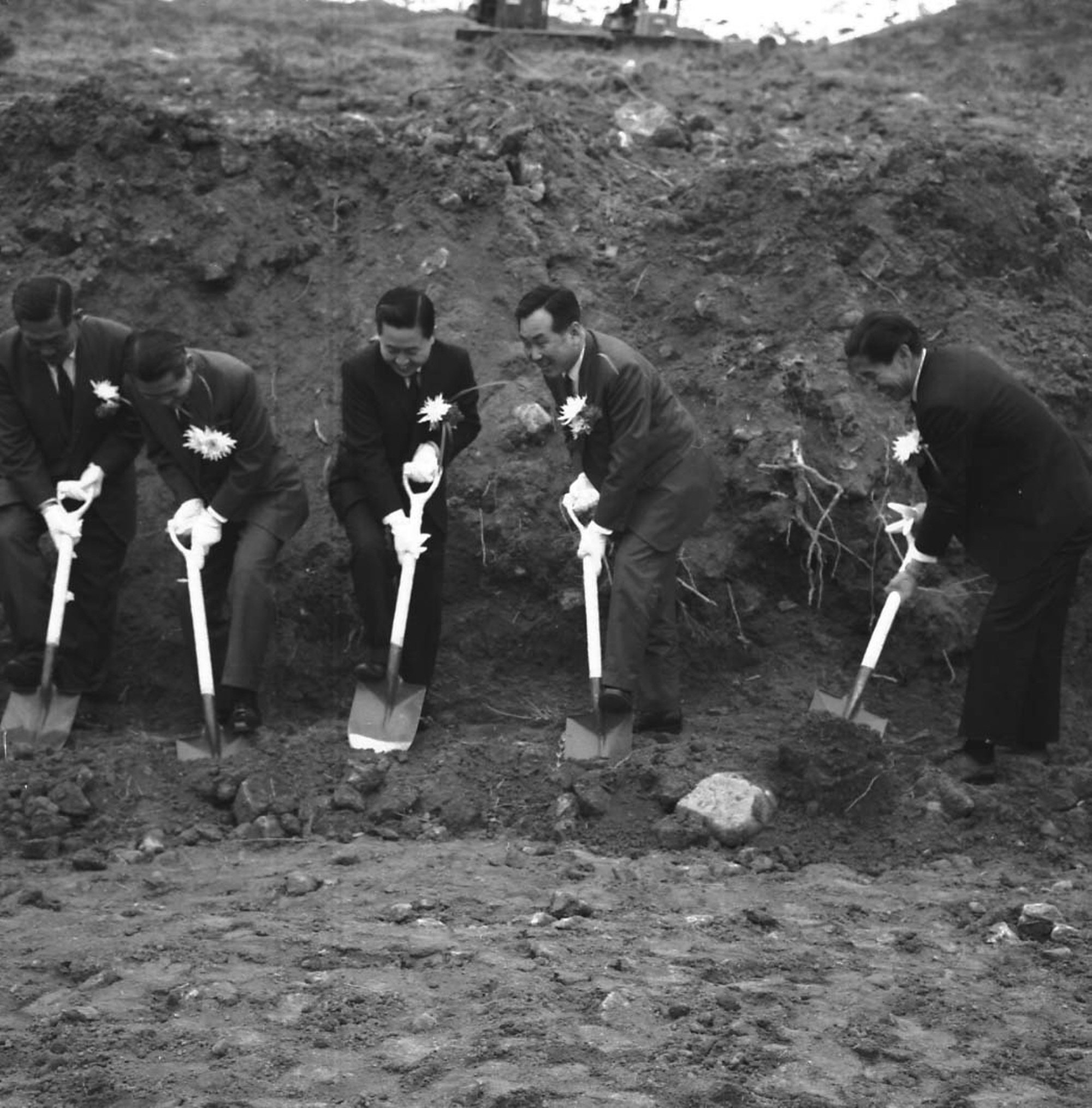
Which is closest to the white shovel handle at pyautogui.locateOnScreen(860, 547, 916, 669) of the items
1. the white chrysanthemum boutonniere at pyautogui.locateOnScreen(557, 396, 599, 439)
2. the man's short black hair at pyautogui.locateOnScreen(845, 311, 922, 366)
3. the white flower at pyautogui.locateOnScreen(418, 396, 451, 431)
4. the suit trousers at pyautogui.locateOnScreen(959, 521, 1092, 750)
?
the suit trousers at pyautogui.locateOnScreen(959, 521, 1092, 750)

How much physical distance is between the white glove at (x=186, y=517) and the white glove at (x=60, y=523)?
39cm

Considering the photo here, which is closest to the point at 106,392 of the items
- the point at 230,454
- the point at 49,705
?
the point at 230,454

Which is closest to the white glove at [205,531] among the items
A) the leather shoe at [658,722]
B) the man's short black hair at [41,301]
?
the man's short black hair at [41,301]

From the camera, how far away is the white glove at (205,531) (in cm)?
734

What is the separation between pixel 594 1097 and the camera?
4250mm

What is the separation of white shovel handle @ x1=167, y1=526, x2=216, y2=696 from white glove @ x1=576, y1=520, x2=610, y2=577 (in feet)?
4.94

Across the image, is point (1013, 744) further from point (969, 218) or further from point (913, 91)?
point (913, 91)

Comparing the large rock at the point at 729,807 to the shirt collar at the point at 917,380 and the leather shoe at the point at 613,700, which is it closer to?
the leather shoe at the point at 613,700

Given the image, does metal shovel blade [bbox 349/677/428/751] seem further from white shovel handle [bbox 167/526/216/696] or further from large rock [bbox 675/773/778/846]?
large rock [bbox 675/773/778/846]

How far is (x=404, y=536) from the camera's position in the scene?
7289 mm

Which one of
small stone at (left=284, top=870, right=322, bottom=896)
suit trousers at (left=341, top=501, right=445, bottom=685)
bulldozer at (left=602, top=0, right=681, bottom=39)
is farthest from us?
bulldozer at (left=602, top=0, right=681, bottom=39)

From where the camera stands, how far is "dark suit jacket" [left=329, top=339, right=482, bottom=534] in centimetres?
732

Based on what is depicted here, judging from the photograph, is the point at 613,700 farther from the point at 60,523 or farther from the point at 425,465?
the point at 60,523

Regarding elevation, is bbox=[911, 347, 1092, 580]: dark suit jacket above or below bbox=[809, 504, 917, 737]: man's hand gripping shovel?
above
